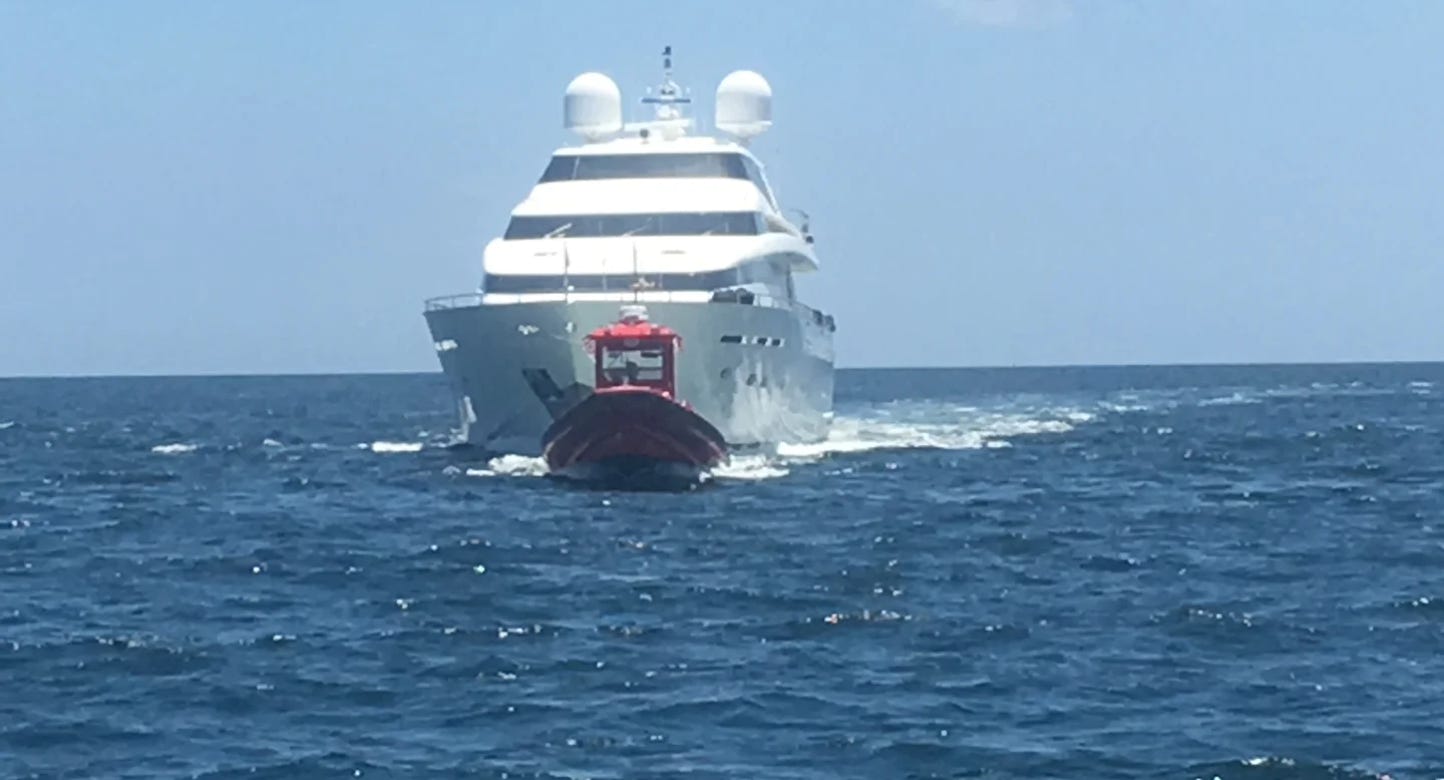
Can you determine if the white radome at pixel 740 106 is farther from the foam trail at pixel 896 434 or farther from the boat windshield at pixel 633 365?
the boat windshield at pixel 633 365

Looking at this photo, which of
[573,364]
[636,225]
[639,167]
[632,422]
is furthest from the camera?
[639,167]

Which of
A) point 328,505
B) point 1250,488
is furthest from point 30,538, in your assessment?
point 1250,488

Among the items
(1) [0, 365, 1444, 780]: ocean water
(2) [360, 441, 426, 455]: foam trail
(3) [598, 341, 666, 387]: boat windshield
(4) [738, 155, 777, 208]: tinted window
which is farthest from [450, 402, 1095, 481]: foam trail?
(2) [360, 441, 426, 455]: foam trail

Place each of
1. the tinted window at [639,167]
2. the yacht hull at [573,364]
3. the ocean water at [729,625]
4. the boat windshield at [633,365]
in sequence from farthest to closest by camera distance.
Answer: the tinted window at [639,167]
the yacht hull at [573,364]
the boat windshield at [633,365]
the ocean water at [729,625]

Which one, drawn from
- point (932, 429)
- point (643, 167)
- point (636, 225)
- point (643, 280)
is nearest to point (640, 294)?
point (643, 280)

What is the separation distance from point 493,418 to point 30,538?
16.3 metres

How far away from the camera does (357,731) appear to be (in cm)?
1858

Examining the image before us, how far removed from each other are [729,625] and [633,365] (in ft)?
66.1

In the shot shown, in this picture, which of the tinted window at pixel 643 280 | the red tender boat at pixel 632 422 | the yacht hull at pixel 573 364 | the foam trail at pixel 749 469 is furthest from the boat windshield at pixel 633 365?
the tinted window at pixel 643 280

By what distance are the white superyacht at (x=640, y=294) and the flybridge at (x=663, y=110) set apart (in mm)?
844

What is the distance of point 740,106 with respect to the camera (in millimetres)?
65500

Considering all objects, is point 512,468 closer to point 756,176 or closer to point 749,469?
point 749,469

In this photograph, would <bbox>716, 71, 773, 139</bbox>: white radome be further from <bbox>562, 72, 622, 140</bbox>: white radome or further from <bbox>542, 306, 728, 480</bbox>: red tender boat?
<bbox>542, 306, 728, 480</bbox>: red tender boat

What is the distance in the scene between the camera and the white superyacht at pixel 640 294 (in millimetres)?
45938
